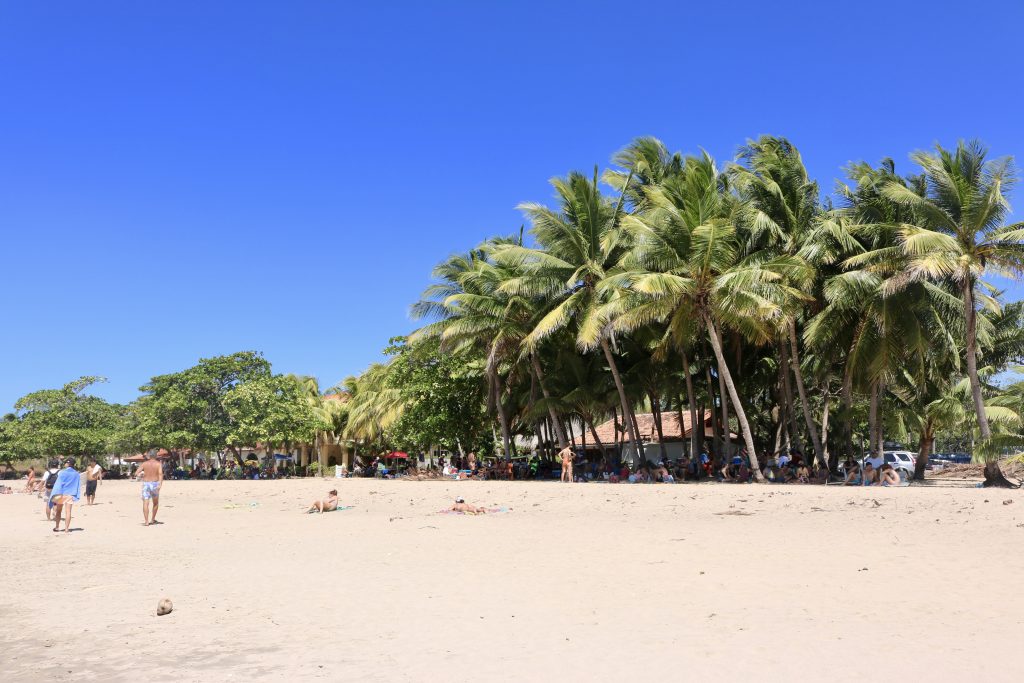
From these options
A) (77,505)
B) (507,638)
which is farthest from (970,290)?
(77,505)

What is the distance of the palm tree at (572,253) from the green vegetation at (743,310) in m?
0.07

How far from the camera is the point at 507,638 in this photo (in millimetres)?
6352

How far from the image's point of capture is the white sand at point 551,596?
560 centimetres

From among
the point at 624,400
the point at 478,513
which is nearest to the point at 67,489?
the point at 478,513

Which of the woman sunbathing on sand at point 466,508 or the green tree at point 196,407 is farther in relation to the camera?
the green tree at point 196,407

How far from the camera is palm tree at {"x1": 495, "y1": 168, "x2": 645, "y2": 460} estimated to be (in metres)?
22.6

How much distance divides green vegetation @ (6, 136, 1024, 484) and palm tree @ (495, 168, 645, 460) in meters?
0.07

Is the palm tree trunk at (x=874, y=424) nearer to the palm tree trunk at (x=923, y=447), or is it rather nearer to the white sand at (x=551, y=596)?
the palm tree trunk at (x=923, y=447)

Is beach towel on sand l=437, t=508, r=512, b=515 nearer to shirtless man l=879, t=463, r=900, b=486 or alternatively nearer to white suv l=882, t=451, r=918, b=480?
shirtless man l=879, t=463, r=900, b=486

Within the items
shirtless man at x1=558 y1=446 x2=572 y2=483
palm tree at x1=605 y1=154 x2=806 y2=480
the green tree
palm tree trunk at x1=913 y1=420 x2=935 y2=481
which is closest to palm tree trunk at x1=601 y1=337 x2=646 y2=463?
shirtless man at x1=558 y1=446 x2=572 y2=483

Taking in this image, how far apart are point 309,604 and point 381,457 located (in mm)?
34136

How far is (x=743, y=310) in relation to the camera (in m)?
18.0

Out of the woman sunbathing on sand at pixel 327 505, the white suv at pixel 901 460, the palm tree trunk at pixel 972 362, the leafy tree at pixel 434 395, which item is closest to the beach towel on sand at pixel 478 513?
the woman sunbathing on sand at pixel 327 505

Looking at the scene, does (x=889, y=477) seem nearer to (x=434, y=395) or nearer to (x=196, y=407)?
(x=434, y=395)
